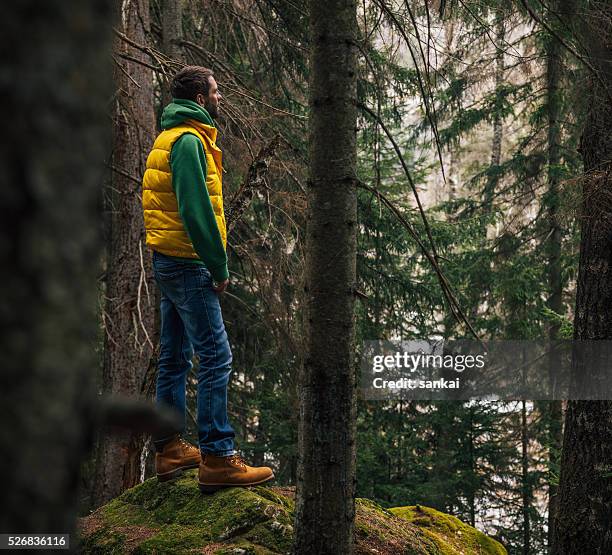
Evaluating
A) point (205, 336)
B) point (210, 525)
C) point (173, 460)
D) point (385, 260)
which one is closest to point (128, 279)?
point (173, 460)

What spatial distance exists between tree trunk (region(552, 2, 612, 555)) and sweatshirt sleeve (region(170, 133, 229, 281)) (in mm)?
4321

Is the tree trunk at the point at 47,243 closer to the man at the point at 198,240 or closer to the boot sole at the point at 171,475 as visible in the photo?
the man at the point at 198,240

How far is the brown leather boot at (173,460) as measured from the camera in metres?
4.44

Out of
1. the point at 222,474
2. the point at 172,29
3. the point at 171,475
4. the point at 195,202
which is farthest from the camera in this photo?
the point at 172,29

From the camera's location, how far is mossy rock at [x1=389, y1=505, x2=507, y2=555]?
503 centimetres

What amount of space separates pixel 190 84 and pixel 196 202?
69 centimetres

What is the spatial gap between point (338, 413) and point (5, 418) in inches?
110

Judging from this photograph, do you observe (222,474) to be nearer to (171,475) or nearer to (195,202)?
(171,475)

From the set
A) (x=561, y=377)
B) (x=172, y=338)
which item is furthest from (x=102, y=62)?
(x=561, y=377)

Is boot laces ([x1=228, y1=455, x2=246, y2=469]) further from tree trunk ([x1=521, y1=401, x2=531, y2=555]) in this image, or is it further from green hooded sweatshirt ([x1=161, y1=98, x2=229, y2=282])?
tree trunk ([x1=521, y1=401, x2=531, y2=555])

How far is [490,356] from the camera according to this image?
1365 cm

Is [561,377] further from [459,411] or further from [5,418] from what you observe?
[5,418]

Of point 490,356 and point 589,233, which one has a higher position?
point 589,233

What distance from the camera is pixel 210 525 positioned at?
393cm
